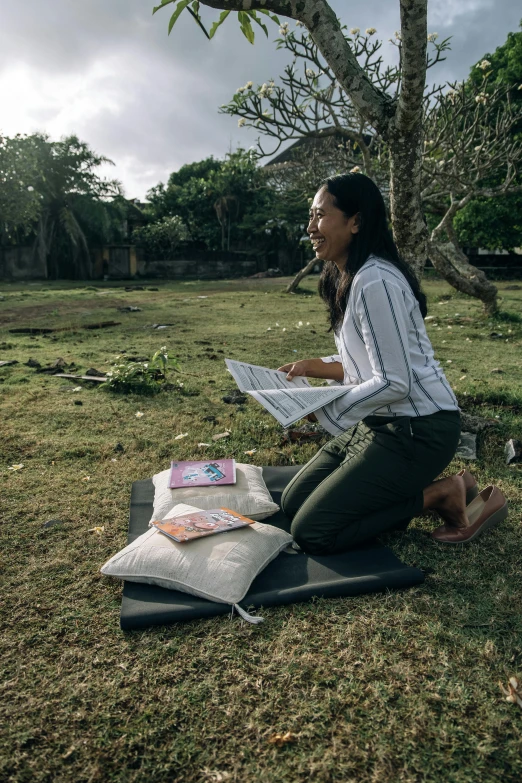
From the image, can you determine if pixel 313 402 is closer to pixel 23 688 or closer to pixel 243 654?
pixel 243 654

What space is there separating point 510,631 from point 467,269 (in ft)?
30.0

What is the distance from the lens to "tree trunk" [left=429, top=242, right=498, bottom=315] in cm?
985

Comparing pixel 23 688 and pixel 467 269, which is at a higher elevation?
pixel 467 269

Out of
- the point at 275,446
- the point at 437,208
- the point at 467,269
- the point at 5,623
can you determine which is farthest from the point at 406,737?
the point at 437,208

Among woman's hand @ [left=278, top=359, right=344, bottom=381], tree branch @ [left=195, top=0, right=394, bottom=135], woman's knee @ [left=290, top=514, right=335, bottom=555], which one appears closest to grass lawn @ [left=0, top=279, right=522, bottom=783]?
woman's knee @ [left=290, top=514, right=335, bottom=555]

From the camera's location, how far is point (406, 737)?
177 cm

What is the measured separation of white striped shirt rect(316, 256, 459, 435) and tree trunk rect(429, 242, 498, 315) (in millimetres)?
7179

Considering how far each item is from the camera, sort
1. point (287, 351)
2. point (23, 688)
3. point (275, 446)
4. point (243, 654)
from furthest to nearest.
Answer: point (287, 351), point (275, 446), point (243, 654), point (23, 688)

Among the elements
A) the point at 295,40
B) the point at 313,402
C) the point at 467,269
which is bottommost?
the point at 313,402

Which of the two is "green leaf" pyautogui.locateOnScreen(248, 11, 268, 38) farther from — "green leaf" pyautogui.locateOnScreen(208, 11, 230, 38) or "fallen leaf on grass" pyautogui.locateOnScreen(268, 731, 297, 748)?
"fallen leaf on grass" pyautogui.locateOnScreen(268, 731, 297, 748)

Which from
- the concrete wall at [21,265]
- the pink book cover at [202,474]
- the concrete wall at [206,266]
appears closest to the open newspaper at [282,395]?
the pink book cover at [202,474]

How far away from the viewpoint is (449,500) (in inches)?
118

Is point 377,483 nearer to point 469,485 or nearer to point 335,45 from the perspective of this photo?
point 469,485

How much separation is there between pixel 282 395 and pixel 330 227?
863mm
